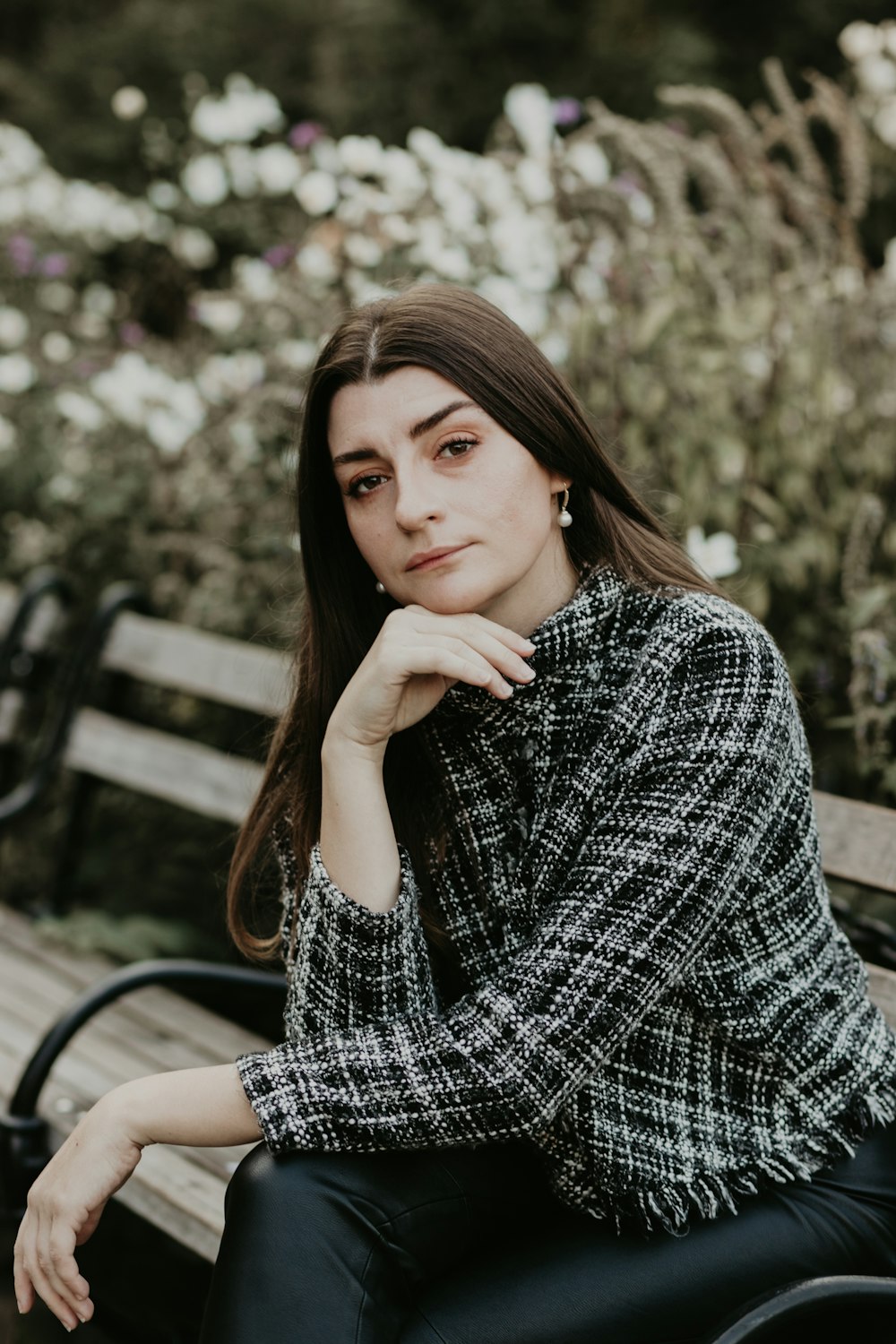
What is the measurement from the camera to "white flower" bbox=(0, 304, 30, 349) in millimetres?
5426

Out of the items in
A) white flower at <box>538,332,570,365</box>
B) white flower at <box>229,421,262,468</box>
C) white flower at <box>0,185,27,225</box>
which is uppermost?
white flower at <box>0,185,27,225</box>

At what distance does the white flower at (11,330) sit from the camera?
543 cm

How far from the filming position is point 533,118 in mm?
3740

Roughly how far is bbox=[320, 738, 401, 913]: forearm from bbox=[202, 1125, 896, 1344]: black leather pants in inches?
13.4

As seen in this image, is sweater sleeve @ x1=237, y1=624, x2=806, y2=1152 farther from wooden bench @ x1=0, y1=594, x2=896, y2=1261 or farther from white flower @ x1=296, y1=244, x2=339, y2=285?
white flower @ x1=296, y1=244, x2=339, y2=285

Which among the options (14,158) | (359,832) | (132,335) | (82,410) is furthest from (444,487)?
(14,158)

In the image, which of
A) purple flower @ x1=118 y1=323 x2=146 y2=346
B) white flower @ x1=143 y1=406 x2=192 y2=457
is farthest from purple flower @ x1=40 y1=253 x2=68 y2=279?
white flower @ x1=143 y1=406 x2=192 y2=457

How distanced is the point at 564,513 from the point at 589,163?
201cm

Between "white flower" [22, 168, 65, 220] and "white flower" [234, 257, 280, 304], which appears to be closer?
"white flower" [234, 257, 280, 304]

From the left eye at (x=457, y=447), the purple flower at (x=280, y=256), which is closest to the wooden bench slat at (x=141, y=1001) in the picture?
the left eye at (x=457, y=447)

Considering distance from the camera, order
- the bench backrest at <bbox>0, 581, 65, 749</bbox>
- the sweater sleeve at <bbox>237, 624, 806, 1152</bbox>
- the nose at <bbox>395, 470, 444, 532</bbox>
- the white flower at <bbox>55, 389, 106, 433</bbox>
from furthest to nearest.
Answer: the white flower at <bbox>55, 389, 106, 433</bbox> → the bench backrest at <bbox>0, 581, 65, 749</bbox> → the nose at <bbox>395, 470, 444, 532</bbox> → the sweater sleeve at <bbox>237, 624, 806, 1152</bbox>

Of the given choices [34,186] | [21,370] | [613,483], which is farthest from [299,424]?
[34,186]

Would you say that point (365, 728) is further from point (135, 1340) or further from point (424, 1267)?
point (135, 1340)

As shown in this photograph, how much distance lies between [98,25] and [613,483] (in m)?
10.3
